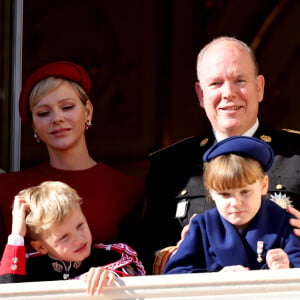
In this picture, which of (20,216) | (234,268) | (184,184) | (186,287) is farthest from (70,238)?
(184,184)

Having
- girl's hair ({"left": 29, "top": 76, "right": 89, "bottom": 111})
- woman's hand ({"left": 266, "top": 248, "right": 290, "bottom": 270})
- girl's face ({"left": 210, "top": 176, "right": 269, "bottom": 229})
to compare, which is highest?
girl's hair ({"left": 29, "top": 76, "right": 89, "bottom": 111})

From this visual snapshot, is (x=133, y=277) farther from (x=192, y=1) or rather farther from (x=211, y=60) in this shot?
(x=192, y=1)

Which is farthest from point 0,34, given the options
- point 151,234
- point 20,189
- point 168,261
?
point 168,261

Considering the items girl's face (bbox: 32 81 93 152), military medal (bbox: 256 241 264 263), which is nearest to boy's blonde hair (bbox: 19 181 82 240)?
girl's face (bbox: 32 81 93 152)

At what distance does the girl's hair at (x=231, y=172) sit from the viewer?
10.4 ft

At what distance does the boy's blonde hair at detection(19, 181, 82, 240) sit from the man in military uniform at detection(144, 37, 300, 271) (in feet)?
1.61

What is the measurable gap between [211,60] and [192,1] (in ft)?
6.76

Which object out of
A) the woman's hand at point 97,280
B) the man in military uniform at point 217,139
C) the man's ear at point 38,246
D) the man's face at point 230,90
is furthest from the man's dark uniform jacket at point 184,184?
the woman's hand at point 97,280

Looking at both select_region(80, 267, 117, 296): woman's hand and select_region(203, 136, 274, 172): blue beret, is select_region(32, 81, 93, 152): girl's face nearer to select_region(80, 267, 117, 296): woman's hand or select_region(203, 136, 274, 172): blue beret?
select_region(203, 136, 274, 172): blue beret

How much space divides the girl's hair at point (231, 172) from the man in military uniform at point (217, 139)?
0.40 metres

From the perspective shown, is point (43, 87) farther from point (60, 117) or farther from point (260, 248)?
point (260, 248)

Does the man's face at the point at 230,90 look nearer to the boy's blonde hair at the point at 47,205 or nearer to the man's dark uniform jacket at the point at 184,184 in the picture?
the man's dark uniform jacket at the point at 184,184

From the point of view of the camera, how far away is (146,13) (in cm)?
577

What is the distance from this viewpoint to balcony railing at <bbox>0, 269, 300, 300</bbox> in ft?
10.1
